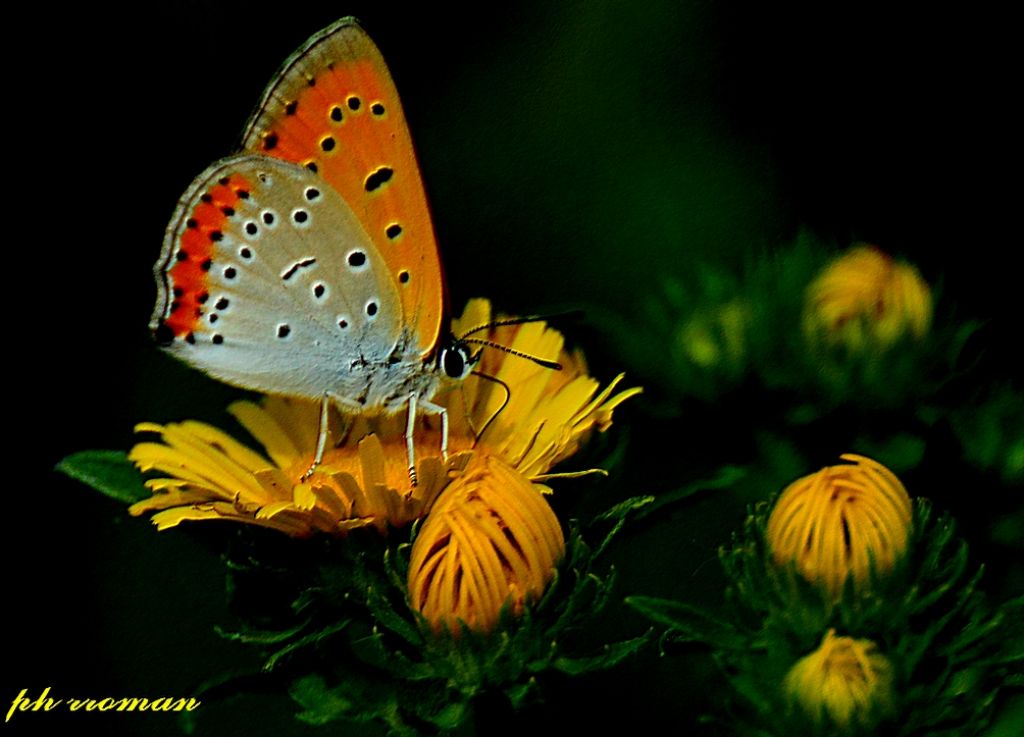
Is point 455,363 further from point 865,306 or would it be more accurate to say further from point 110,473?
point 865,306

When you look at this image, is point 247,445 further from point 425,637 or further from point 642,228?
point 642,228

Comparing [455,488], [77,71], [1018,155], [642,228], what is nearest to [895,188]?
[1018,155]

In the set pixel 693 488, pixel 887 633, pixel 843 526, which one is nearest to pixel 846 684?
pixel 887 633

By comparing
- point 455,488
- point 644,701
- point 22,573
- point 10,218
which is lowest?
point 644,701

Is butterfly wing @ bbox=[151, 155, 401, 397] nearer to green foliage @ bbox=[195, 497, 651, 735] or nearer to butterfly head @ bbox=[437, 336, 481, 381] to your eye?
butterfly head @ bbox=[437, 336, 481, 381]

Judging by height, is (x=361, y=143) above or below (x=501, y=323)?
above

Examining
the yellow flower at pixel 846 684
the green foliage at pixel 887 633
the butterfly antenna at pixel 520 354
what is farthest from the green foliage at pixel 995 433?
the butterfly antenna at pixel 520 354

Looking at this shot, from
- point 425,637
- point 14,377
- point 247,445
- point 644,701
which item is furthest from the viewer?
point 14,377

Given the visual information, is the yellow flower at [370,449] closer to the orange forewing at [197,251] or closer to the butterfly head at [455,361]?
the butterfly head at [455,361]
